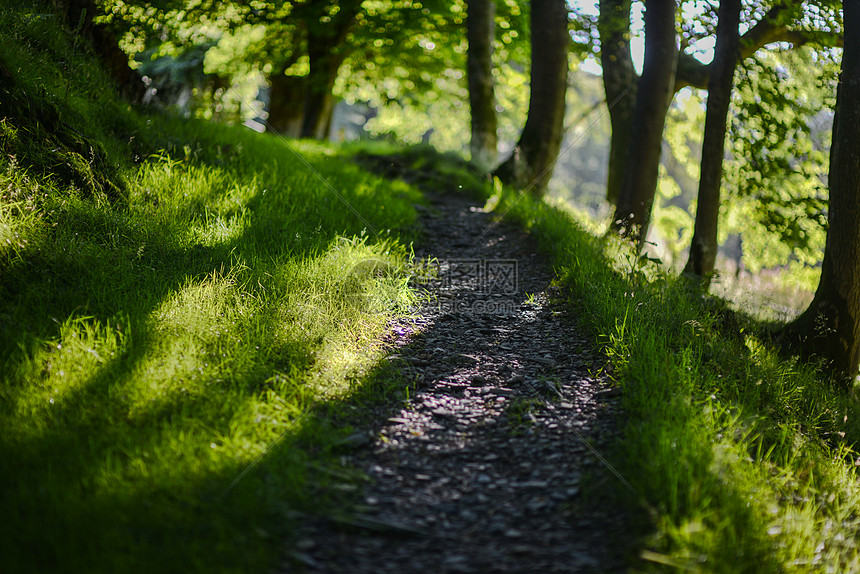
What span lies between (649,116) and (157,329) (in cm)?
674

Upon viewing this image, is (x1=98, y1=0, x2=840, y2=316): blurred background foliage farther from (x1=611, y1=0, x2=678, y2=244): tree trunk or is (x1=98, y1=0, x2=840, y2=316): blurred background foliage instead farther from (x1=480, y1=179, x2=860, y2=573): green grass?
(x1=480, y1=179, x2=860, y2=573): green grass

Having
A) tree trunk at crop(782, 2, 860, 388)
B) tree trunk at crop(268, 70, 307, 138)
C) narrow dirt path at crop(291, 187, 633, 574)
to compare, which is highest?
tree trunk at crop(268, 70, 307, 138)

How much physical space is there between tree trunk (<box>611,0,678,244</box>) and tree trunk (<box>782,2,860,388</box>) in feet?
7.54

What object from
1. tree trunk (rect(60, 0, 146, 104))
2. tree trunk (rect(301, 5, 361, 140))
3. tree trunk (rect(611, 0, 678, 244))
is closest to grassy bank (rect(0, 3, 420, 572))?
tree trunk (rect(60, 0, 146, 104))

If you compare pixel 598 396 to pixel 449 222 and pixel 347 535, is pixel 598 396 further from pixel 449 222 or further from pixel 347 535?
pixel 449 222

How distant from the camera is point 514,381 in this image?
158 inches

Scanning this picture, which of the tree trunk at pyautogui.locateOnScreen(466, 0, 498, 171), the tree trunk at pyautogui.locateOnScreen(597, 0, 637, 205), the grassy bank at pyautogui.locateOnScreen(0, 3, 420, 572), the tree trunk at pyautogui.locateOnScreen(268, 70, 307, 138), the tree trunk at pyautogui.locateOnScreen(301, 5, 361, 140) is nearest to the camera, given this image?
the grassy bank at pyautogui.locateOnScreen(0, 3, 420, 572)

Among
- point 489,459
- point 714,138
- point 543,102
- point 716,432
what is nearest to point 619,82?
point 543,102

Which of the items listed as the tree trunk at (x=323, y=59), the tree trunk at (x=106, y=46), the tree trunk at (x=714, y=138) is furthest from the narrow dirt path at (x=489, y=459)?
the tree trunk at (x=323, y=59)

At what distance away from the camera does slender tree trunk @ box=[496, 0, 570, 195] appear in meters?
9.27

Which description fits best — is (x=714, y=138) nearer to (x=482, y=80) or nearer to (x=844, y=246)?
(x=844, y=246)

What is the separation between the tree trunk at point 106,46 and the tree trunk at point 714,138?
23.4 ft

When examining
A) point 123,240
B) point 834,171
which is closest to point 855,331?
point 834,171

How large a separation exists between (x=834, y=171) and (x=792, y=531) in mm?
4011
